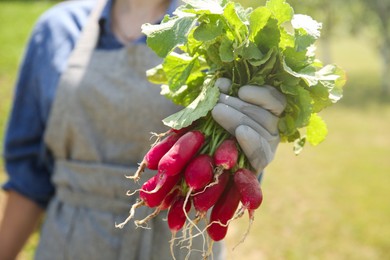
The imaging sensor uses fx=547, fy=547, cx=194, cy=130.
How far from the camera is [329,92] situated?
49.3 inches

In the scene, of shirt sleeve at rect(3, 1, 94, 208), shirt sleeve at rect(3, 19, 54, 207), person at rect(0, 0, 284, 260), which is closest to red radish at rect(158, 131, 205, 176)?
person at rect(0, 0, 284, 260)

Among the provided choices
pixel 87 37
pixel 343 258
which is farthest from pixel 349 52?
pixel 87 37

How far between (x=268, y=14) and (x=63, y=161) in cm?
99

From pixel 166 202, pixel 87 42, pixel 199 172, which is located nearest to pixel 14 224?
pixel 87 42

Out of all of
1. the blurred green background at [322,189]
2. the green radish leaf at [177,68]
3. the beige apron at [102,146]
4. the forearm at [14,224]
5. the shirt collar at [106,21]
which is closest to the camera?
the green radish leaf at [177,68]

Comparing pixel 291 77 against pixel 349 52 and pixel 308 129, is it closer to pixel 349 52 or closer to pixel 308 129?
pixel 308 129

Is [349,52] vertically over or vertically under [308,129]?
under

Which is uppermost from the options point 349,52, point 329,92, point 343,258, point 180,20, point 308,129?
point 180,20

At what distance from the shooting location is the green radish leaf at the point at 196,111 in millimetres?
1154

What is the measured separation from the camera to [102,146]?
1.80 meters

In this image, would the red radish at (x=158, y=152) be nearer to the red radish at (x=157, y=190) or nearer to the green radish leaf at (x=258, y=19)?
the red radish at (x=157, y=190)

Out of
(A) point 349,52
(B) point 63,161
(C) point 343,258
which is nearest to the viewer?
(B) point 63,161

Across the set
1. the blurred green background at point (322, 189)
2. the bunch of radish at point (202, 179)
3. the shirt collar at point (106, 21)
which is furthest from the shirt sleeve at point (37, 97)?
the bunch of radish at point (202, 179)

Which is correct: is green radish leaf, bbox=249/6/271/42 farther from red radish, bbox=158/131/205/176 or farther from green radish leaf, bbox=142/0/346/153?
red radish, bbox=158/131/205/176
